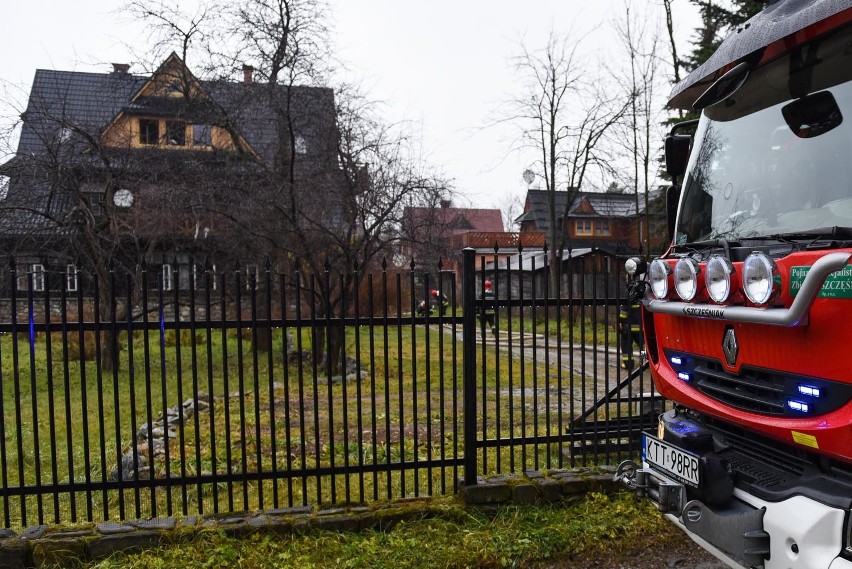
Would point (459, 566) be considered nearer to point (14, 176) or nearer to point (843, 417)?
point (843, 417)

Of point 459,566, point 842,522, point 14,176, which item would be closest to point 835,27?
point 842,522

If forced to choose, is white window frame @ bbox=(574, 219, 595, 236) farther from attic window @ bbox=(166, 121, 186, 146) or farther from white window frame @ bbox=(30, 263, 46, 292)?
white window frame @ bbox=(30, 263, 46, 292)

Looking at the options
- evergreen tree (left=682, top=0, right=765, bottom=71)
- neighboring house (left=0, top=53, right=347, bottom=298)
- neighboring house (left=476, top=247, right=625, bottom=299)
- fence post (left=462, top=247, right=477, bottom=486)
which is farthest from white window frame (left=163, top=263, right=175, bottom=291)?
evergreen tree (left=682, top=0, right=765, bottom=71)

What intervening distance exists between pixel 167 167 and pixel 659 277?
12.7 meters

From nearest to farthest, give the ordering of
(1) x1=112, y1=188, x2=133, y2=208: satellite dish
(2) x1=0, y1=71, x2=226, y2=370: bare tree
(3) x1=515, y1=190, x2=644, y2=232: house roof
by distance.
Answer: (2) x1=0, y1=71, x2=226, y2=370: bare tree, (1) x1=112, y1=188, x2=133, y2=208: satellite dish, (3) x1=515, y1=190, x2=644, y2=232: house roof

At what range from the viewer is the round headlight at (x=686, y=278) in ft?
9.91

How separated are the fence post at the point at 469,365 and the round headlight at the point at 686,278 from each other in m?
1.60

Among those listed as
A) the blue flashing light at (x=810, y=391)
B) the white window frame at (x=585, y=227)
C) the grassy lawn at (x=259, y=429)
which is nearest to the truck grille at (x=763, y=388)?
the blue flashing light at (x=810, y=391)

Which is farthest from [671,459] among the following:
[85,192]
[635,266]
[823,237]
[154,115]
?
[154,115]

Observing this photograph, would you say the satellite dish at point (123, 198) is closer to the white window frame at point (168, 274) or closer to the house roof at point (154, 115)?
the house roof at point (154, 115)

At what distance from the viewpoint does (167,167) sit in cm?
1350

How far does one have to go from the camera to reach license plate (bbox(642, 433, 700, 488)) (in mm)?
2938

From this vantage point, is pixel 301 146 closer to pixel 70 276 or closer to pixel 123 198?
pixel 123 198

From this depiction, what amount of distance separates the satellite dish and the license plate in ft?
44.7
